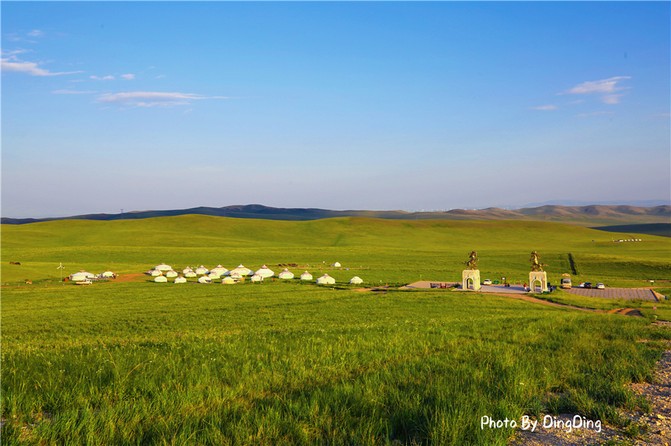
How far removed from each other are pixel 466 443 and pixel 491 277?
86.8m

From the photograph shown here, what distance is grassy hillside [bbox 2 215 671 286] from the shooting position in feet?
304

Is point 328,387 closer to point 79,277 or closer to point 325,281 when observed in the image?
point 325,281

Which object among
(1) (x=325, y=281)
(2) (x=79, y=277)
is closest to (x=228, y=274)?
(1) (x=325, y=281)

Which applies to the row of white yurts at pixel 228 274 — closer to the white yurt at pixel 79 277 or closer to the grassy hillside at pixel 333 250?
the grassy hillside at pixel 333 250

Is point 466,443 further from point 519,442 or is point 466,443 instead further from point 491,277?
point 491,277

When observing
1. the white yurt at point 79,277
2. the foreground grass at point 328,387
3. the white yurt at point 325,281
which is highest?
the foreground grass at point 328,387

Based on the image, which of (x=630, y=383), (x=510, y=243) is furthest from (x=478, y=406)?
(x=510, y=243)

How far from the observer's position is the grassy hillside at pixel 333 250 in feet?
304

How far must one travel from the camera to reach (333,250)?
135750 mm

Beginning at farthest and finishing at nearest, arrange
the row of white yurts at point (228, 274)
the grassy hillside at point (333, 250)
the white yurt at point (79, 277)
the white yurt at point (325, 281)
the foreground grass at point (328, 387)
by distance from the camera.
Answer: the grassy hillside at point (333, 250), the row of white yurts at point (228, 274), the white yurt at point (79, 277), the white yurt at point (325, 281), the foreground grass at point (328, 387)

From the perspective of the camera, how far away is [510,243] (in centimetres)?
17038

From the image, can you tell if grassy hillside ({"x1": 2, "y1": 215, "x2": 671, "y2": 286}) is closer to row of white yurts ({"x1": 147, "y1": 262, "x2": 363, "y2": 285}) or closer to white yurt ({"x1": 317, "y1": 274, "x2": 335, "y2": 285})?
white yurt ({"x1": 317, "y1": 274, "x2": 335, "y2": 285})

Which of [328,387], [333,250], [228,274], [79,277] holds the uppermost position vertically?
[328,387]

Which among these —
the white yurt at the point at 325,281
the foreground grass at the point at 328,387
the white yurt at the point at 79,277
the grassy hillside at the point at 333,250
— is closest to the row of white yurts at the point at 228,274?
the white yurt at the point at 325,281
